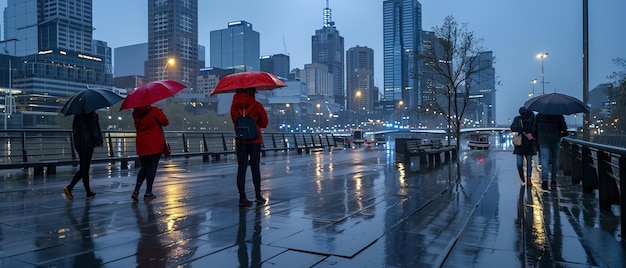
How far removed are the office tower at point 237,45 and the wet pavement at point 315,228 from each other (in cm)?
11748

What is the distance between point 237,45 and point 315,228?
139025mm

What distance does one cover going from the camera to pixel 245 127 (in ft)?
20.2

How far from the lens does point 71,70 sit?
180 ft

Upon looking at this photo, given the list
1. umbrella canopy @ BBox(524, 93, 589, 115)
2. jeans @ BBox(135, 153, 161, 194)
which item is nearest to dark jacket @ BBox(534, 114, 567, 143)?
umbrella canopy @ BBox(524, 93, 589, 115)

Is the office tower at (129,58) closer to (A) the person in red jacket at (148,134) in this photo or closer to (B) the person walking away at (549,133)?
(A) the person in red jacket at (148,134)

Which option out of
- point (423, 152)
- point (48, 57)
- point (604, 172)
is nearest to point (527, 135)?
point (604, 172)

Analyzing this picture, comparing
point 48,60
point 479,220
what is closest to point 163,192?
point 479,220

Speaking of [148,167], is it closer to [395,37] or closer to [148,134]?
[148,134]

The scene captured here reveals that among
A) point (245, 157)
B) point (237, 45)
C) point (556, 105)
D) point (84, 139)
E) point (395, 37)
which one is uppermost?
point (395, 37)

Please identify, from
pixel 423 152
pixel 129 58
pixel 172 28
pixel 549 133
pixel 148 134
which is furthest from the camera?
pixel 129 58

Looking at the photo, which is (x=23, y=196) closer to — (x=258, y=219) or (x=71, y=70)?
(x=258, y=219)

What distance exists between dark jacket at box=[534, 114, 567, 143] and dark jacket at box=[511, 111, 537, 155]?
1.96 ft

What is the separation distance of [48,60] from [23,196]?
188 ft

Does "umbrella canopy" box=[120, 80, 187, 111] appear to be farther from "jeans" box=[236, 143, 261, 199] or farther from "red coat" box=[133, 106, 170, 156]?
"jeans" box=[236, 143, 261, 199]
